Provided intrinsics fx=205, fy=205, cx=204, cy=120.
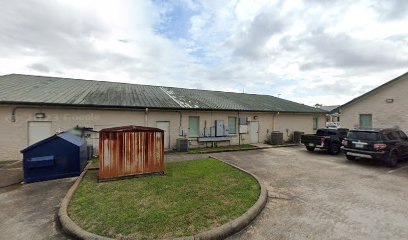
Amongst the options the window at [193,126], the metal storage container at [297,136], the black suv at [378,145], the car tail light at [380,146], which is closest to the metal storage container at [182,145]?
the window at [193,126]

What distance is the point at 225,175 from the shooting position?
7.75m

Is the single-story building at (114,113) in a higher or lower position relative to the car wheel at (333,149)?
higher

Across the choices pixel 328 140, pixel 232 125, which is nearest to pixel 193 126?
pixel 232 125

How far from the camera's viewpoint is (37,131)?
10.9 m

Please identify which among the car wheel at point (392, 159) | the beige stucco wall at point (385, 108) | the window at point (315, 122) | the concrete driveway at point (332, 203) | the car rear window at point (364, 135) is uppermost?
the beige stucco wall at point (385, 108)

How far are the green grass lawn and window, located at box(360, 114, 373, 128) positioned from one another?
12427 mm

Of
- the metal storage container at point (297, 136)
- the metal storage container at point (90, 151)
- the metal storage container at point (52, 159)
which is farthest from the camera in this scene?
the metal storage container at point (297, 136)

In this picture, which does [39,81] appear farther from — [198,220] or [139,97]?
[198,220]

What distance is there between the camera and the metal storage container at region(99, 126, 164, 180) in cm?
715

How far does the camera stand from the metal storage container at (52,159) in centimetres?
709

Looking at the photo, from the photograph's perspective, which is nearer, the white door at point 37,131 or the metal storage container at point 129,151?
the metal storage container at point 129,151

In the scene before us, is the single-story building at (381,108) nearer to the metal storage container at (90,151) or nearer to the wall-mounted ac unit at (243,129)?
the wall-mounted ac unit at (243,129)

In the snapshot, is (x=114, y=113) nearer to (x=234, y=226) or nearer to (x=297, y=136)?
(x=234, y=226)

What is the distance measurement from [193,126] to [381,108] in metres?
13.0
